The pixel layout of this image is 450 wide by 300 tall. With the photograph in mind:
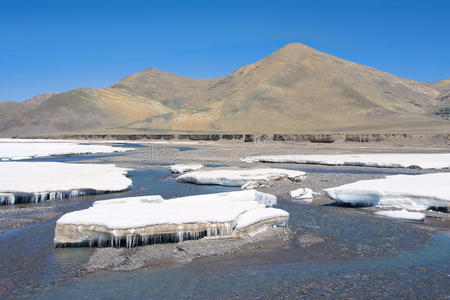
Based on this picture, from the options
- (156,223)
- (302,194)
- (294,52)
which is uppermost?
(294,52)

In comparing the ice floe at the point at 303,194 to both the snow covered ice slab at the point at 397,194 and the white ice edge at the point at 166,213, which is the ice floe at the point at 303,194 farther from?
the white ice edge at the point at 166,213

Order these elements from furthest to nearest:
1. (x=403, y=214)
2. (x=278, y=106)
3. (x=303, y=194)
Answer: (x=278, y=106)
(x=303, y=194)
(x=403, y=214)

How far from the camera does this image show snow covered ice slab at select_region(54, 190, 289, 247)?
1148cm

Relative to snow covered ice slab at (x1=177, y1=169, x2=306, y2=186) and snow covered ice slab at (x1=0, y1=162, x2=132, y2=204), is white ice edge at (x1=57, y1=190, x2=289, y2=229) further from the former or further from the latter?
snow covered ice slab at (x1=177, y1=169, x2=306, y2=186)

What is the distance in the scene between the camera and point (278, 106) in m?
117

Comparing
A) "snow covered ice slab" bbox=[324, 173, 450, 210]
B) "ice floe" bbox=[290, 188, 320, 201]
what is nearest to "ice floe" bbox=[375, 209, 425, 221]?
"snow covered ice slab" bbox=[324, 173, 450, 210]

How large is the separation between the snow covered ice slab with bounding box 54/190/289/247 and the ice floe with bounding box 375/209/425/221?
436 centimetres

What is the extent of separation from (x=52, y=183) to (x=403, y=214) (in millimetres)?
15986

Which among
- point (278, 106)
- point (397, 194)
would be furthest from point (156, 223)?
point (278, 106)

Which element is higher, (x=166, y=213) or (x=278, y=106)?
(x=278, y=106)

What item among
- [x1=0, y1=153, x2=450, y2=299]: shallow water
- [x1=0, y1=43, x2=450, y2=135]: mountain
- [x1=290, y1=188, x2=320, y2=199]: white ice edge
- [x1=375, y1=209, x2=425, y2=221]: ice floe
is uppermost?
[x1=0, y1=43, x2=450, y2=135]: mountain

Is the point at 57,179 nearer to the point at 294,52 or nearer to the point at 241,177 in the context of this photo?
the point at 241,177

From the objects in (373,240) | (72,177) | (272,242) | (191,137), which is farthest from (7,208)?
(191,137)

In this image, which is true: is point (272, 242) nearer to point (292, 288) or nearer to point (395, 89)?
point (292, 288)
